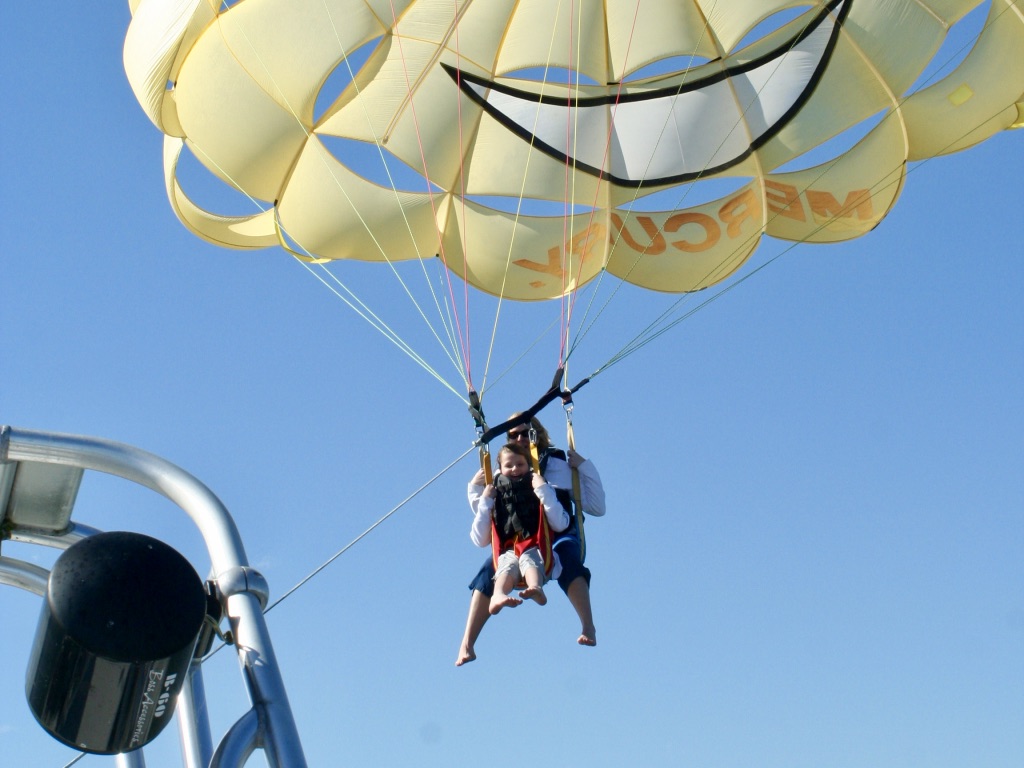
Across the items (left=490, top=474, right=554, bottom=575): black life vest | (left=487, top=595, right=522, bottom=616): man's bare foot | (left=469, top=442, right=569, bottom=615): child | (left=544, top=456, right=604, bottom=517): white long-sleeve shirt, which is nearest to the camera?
(left=487, top=595, right=522, bottom=616): man's bare foot

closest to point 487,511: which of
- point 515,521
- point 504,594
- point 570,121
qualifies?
point 515,521

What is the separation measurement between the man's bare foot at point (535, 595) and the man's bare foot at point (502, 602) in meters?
0.07

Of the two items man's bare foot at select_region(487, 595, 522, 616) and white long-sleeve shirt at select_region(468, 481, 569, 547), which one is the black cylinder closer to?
man's bare foot at select_region(487, 595, 522, 616)

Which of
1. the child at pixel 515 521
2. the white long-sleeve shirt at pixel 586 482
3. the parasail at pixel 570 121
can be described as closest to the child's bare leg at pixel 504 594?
the child at pixel 515 521

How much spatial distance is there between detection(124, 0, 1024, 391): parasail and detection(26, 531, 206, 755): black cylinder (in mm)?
5713

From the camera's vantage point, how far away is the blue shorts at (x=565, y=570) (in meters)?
5.92

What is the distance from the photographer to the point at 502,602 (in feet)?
18.4

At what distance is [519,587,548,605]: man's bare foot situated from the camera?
5652mm

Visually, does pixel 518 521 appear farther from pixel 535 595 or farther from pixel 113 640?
pixel 113 640

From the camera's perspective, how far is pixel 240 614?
6.33 ft

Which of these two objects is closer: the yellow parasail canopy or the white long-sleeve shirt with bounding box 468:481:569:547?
the white long-sleeve shirt with bounding box 468:481:569:547

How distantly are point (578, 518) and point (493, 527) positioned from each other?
432 millimetres

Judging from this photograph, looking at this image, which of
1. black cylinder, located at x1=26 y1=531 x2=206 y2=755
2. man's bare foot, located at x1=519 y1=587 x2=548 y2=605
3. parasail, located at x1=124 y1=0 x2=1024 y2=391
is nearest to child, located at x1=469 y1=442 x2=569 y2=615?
man's bare foot, located at x1=519 y1=587 x2=548 y2=605

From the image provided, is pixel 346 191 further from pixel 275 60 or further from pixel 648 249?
pixel 648 249
